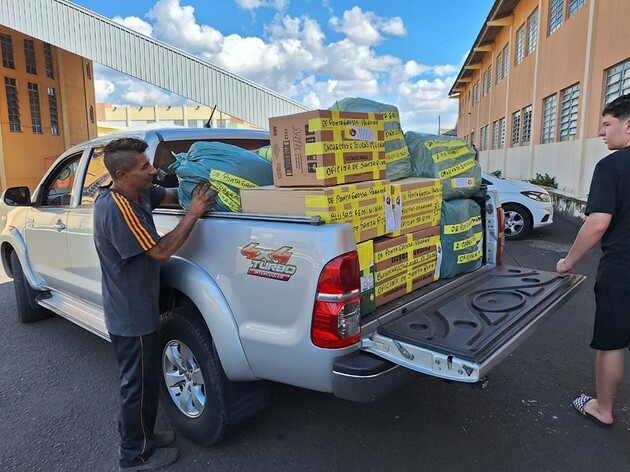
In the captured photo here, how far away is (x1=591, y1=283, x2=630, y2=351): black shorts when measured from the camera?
279cm

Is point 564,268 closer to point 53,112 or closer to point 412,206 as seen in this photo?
point 412,206

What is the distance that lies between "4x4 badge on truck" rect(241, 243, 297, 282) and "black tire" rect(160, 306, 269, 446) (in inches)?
23.9

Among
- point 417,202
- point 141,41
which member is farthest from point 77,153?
point 141,41

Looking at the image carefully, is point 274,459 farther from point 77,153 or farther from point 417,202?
point 77,153

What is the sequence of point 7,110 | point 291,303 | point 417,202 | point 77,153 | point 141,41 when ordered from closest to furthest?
point 291,303, point 417,202, point 77,153, point 141,41, point 7,110

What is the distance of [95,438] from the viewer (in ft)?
9.66

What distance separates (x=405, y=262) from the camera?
9.17 feet

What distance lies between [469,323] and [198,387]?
1.58 meters

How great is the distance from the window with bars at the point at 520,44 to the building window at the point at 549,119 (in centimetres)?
425

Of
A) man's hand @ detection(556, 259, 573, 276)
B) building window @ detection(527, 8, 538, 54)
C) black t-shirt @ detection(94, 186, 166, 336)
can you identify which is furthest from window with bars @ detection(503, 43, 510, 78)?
black t-shirt @ detection(94, 186, 166, 336)

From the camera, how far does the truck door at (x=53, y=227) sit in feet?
13.1

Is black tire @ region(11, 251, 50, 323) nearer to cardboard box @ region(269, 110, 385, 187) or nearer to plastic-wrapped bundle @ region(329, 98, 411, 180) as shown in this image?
cardboard box @ region(269, 110, 385, 187)

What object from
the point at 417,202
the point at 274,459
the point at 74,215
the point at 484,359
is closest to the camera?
the point at 484,359

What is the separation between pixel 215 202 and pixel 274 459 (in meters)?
1.51
